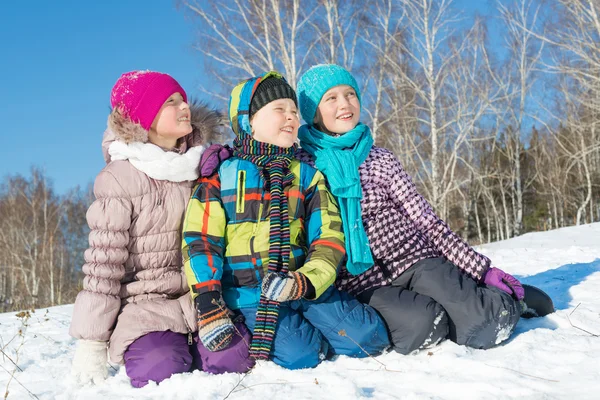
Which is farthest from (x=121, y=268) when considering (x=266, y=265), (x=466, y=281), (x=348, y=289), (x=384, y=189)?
(x=466, y=281)

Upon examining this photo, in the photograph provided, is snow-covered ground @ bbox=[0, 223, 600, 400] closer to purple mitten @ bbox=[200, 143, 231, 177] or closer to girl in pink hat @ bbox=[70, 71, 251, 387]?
girl in pink hat @ bbox=[70, 71, 251, 387]

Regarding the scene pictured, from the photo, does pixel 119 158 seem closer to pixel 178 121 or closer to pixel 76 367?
pixel 178 121

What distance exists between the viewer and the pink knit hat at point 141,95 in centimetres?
238

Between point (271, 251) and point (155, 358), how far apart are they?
2.17 ft

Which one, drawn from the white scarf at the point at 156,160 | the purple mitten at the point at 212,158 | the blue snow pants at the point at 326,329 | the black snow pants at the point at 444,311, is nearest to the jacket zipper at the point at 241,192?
the purple mitten at the point at 212,158

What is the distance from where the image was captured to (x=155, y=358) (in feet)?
6.44

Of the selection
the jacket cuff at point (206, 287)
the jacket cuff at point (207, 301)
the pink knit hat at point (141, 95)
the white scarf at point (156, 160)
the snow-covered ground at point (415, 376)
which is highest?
the pink knit hat at point (141, 95)

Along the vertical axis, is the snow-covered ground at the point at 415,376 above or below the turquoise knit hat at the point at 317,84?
below

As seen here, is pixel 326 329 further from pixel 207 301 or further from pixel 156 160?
pixel 156 160

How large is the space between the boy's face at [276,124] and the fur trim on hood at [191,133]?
30 cm

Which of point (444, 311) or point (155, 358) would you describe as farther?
point (444, 311)

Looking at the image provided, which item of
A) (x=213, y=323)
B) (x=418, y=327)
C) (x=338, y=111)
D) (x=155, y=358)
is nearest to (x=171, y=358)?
(x=155, y=358)

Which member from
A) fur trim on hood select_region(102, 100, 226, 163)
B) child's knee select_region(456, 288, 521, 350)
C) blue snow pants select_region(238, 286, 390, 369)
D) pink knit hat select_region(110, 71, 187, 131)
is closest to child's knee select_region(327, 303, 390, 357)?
blue snow pants select_region(238, 286, 390, 369)

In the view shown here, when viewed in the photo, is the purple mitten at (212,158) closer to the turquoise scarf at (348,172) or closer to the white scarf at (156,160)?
the white scarf at (156,160)
